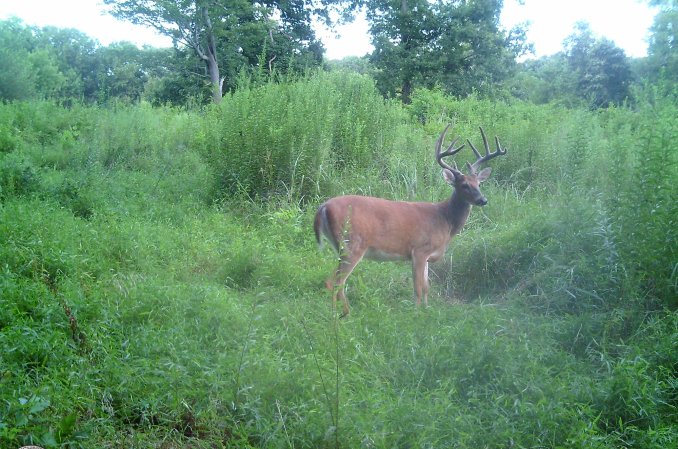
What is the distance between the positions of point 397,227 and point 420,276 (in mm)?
567

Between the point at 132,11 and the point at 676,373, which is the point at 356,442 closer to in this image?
the point at 676,373

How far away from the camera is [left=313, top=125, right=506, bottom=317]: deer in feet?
20.9

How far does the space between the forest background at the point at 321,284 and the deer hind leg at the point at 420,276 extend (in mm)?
226

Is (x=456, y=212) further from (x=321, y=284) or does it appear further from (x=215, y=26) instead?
(x=215, y=26)

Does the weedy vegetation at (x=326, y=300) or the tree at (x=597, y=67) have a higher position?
the tree at (x=597, y=67)

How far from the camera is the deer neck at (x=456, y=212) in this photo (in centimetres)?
721

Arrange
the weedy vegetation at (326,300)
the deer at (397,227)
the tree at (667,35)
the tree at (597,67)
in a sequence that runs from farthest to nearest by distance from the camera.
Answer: the tree at (597,67) < the tree at (667,35) < the deer at (397,227) < the weedy vegetation at (326,300)

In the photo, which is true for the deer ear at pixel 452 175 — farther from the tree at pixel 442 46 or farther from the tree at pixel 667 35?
the tree at pixel 442 46

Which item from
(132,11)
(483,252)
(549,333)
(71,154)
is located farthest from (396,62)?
(549,333)

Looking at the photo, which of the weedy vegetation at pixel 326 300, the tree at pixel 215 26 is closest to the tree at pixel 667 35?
the weedy vegetation at pixel 326 300

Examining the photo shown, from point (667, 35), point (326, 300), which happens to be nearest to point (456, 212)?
point (326, 300)

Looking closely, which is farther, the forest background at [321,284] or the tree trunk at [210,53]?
the tree trunk at [210,53]

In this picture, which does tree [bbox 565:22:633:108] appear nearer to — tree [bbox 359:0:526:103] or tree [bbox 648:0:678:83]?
tree [bbox 359:0:526:103]

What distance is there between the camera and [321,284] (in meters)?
6.59
